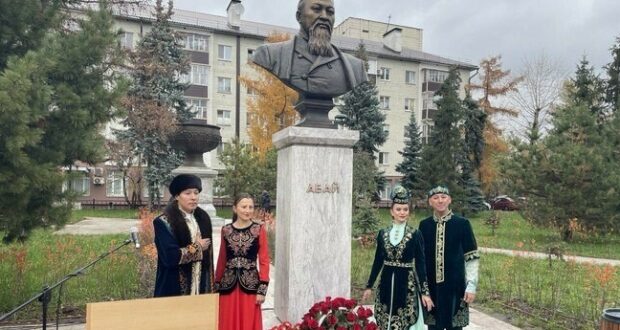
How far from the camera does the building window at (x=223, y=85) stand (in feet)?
104

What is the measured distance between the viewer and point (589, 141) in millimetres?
14227

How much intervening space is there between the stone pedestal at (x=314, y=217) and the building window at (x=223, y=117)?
2760 centimetres

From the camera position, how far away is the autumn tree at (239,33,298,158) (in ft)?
83.5

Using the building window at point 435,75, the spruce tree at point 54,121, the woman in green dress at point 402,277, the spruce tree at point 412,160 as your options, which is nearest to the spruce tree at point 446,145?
the spruce tree at point 412,160

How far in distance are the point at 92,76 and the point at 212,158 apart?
25666 mm

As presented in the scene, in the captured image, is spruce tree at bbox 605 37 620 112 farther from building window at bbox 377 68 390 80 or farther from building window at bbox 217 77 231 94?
building window at bbox 217 77 231 94

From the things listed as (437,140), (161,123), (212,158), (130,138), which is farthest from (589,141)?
(212,158)

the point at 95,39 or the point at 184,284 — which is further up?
the point at 95,39

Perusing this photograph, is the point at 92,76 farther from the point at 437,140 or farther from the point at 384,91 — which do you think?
the point at 384,91

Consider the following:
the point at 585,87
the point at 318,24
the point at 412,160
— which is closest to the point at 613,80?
the point at 585,87

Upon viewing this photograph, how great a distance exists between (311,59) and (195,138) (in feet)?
31.9

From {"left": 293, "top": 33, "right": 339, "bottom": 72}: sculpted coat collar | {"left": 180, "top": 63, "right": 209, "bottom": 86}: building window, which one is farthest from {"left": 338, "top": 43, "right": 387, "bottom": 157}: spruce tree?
{"left": 293, "top": 33, "right": 339, "bottom": 72}: sculpted coat collar

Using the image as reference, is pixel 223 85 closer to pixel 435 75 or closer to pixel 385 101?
pixel 385 101

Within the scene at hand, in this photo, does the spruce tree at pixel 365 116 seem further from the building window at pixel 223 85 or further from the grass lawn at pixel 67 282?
the grass lawn at pixel 67 282
